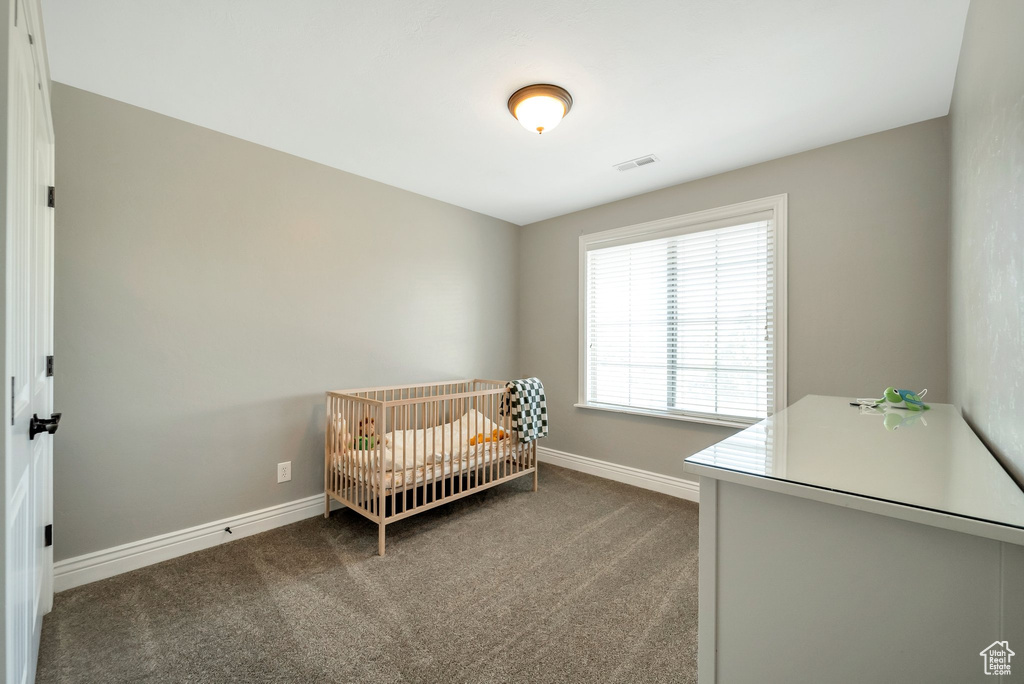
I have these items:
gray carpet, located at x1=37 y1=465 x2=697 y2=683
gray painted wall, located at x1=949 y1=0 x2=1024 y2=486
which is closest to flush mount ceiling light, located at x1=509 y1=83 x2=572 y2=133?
gray painted wall, located at x1=949 y1=0 x2=1024 y2=486

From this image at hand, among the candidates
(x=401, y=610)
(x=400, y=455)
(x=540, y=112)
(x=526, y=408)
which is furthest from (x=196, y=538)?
(x=540, y=112)

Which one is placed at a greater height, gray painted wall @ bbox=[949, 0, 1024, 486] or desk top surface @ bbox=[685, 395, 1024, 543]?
gray painted wall @ bbox=[949, 0, 1024, 486]

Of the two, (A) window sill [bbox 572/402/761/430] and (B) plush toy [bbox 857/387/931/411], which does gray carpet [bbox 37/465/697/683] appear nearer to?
(A) window sill [bbox 572/402/761/430]

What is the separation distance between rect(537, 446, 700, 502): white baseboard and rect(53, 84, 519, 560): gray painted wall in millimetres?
1581

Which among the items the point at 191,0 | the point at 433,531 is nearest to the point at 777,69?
the point at 191,0

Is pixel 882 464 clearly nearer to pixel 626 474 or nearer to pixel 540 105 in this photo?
pixel 540 105

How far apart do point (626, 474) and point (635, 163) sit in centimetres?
226

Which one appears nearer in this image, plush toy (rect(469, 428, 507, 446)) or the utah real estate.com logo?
the utah real estate.com logo

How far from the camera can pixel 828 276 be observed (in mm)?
2465

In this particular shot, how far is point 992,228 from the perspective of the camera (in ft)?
3.78

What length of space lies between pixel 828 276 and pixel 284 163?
10.8 feet

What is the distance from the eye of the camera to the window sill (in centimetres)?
279

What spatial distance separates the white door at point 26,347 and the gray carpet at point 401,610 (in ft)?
0.94

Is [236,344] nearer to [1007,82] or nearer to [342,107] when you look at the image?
[342,107]
